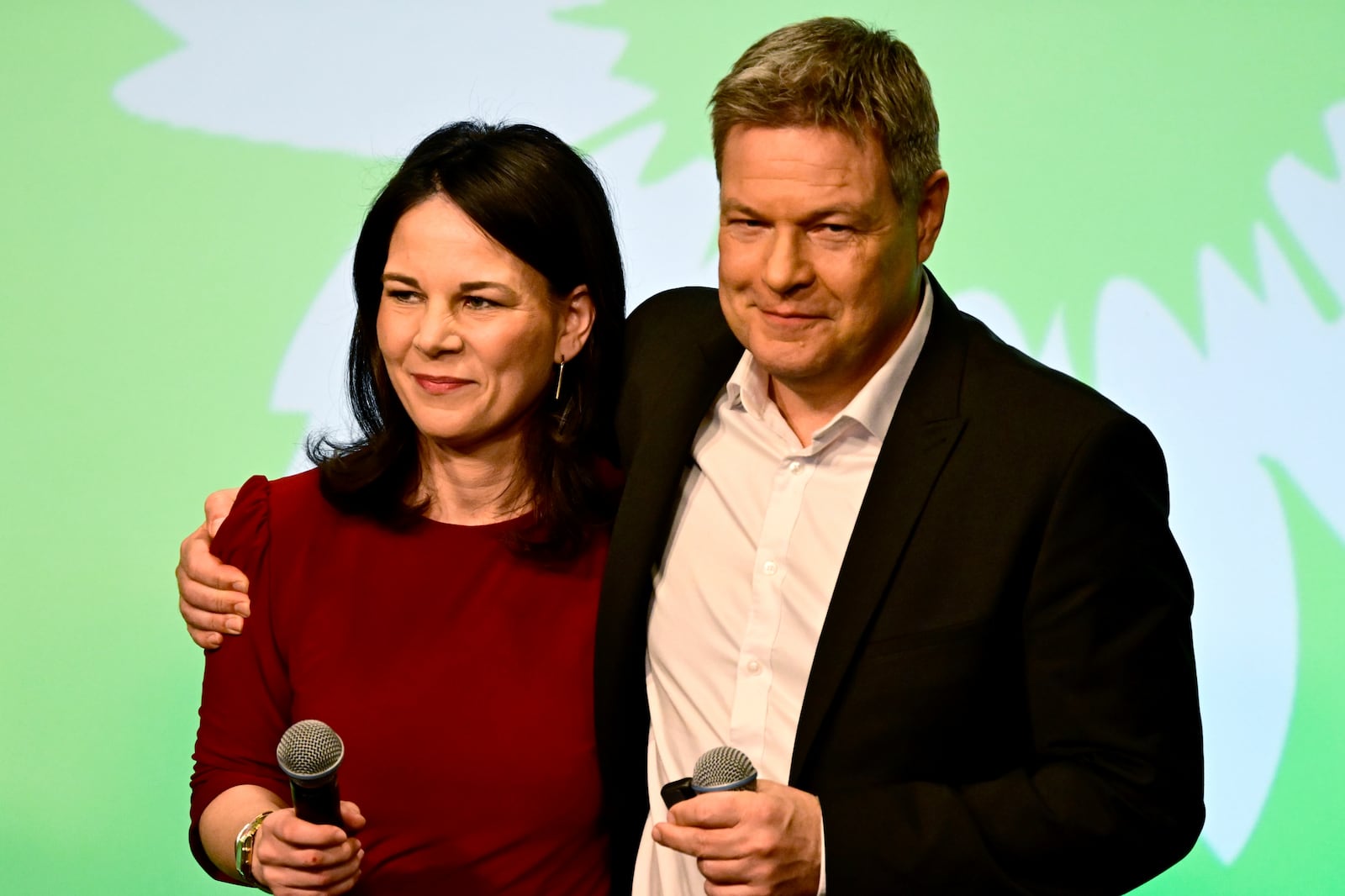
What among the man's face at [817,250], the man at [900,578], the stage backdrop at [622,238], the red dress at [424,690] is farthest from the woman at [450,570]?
the stage backdrop at [622,238]

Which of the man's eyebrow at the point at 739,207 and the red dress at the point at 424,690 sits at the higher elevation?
the man's eyebrow at the point at 739,207

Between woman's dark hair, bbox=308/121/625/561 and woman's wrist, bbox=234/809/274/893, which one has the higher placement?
woman's dark hair, bbox=308/121/625/561

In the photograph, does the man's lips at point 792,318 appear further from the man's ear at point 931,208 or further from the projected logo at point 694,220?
the projected logo at point 694,220

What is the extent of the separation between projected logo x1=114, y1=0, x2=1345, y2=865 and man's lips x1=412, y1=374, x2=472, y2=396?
Answer: 1.09 metres

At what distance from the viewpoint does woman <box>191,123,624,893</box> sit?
7.40 ft

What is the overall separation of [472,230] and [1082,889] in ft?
3.99

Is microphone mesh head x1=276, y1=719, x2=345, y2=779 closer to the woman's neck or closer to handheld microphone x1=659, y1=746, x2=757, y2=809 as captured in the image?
handheld microphone x1=659, y1=746, x2=757, y2=809

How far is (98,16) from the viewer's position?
364 cm

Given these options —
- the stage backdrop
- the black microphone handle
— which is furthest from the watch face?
the stage backdrop

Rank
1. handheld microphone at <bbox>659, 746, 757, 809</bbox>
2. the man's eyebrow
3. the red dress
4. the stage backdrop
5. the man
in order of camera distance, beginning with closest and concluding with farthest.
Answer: handheld microphone at <bbox>659, 746, 757, 809</bbox> < the man < the man's eyebrow < the red dress < the stage backdrop

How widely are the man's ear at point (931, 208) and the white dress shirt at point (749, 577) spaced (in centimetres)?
10

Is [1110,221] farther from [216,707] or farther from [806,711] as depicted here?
[216,707]

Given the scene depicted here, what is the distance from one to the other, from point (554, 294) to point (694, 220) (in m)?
1.22

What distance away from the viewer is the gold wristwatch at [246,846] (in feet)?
7.13
